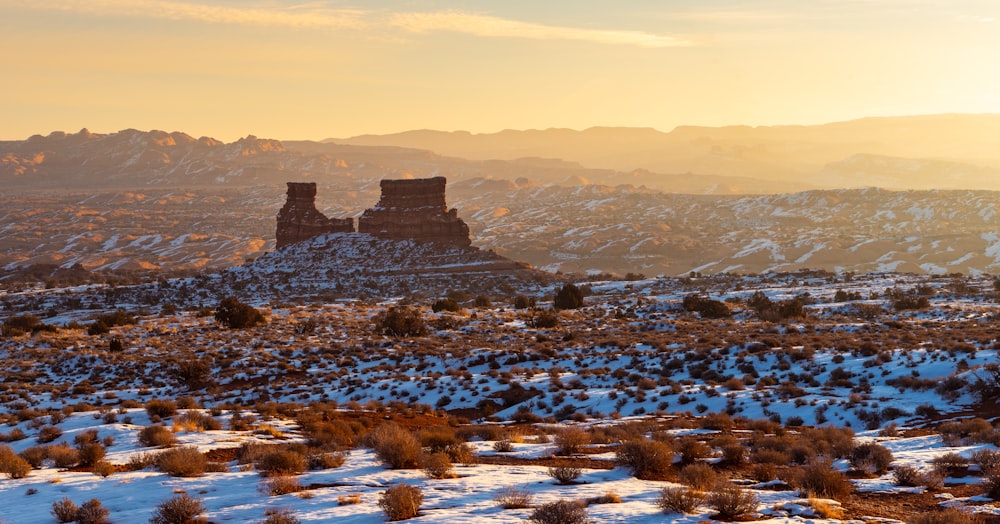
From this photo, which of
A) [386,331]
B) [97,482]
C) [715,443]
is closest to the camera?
[97,482]

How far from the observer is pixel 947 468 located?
599 inches

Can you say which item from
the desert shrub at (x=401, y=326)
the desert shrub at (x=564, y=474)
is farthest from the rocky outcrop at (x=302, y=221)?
the desert shrub at (x=564, y=474)

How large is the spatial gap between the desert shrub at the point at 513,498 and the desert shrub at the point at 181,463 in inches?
226

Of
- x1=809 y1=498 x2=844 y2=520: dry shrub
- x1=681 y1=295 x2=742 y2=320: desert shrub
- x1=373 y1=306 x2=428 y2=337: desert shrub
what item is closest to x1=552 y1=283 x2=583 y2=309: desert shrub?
x1=681 y1=295 x2=742 y2=320: desert shrub

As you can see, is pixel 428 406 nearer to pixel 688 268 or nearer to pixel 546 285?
pixel 546 285

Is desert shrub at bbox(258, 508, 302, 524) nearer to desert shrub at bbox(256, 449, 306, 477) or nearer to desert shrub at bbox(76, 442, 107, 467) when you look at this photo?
desert shrub at bbox(256, 449, 306, 477)

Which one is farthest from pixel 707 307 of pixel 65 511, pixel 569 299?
pixel 65 511

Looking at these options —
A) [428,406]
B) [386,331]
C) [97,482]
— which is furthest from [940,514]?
[386,331]

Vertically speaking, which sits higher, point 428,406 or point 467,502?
point 467,502

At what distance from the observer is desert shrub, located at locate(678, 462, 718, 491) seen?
13695 millimetres

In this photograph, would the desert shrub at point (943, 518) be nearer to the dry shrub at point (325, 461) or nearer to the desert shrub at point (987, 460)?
the desert shrub at point (987, 460)

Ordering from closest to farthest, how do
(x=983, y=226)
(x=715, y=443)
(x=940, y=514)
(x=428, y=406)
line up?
(x=940, y=514) < (x=715, y=443) < (x=428, y=406) < (x=983, y=226)

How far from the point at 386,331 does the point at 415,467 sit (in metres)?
29.8

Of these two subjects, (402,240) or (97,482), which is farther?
(402,240)
